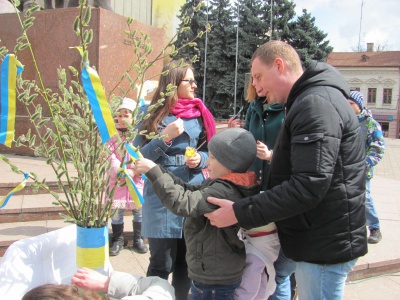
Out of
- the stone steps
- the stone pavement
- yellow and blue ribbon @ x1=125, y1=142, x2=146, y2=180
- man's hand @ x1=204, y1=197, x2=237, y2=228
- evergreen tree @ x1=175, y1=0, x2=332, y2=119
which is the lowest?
the stone pavement

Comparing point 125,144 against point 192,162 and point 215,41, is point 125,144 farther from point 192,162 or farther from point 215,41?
point 215,41

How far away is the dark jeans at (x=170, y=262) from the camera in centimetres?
238

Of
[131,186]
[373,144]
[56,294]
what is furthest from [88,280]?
[373,144]

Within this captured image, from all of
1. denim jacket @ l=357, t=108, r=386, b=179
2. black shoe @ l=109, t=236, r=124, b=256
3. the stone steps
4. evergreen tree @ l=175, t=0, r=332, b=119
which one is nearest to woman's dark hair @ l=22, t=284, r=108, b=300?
black shoe @ l=109, t=236, r=124, b=256

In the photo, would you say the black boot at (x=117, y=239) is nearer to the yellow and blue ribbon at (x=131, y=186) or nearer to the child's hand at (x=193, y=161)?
the child's hand at (x=193, y=161)

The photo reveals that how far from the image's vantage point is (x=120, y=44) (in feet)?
20.4

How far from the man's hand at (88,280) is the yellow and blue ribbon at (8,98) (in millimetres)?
516

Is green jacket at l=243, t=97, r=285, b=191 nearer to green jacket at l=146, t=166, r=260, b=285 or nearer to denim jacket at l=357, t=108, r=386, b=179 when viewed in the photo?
green jacket at l=146, t=166, r=260, b=285

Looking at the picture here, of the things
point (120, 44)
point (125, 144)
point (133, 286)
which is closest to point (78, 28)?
point (125, 144)

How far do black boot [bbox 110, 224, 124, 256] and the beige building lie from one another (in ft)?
135

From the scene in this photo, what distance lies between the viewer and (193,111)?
8.36 ft

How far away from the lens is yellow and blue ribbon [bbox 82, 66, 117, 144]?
1208mm

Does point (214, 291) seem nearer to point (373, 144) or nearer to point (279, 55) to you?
point (279, 55)

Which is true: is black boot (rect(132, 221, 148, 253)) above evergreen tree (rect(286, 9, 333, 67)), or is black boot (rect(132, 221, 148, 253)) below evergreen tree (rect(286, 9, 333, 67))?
below
